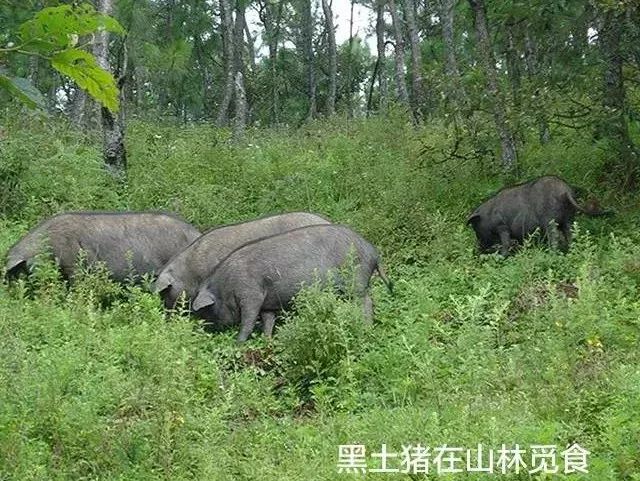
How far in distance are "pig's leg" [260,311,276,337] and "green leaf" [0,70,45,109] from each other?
20.2 ft

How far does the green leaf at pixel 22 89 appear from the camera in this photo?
2094 mm

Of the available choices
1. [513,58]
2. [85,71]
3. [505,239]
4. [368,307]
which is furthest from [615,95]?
[85,71]

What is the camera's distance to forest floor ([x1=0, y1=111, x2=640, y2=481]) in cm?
479

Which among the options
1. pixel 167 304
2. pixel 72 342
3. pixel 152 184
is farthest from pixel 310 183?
pixel 72 342

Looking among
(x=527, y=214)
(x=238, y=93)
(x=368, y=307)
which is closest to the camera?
(x=368, y=307)

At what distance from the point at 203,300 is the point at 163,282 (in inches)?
26.6

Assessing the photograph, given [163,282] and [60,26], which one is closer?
[60,26]

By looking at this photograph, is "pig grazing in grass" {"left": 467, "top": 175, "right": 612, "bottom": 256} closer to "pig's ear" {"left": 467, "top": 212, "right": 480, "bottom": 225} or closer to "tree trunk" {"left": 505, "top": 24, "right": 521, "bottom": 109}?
"pig's ear" {"left": 467, "top": 212, "right": 480, "bottom": 225}

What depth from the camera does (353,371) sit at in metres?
6.39

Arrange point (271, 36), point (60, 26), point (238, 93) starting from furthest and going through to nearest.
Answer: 1. point (271, 36)
2. point (238, 93)
3. point (60, 26)

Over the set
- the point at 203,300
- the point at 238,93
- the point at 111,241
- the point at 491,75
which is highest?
the point at 238,93

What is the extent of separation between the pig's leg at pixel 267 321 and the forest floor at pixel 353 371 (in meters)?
0.11

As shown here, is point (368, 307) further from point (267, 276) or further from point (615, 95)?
point (615, 95)

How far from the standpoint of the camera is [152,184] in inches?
506
